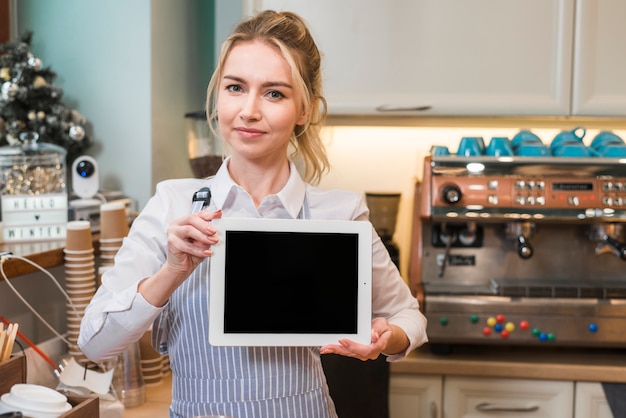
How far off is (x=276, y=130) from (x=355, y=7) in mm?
1046

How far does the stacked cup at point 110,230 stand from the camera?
5.16ft

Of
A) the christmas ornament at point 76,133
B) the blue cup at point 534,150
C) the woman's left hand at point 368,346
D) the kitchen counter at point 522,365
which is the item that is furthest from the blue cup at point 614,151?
the christmas ornament at point 76,133

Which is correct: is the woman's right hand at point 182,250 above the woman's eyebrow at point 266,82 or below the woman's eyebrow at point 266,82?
below

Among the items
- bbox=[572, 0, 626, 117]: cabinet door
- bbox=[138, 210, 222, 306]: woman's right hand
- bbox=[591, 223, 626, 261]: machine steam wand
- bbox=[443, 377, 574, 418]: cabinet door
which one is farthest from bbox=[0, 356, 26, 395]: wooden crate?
bbox=[572, 0, 626, 117]: cabinet door

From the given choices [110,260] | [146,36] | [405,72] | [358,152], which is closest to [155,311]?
[110,260]

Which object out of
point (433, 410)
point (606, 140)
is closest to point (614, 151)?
point (606, 140)

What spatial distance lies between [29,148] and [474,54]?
1.15m

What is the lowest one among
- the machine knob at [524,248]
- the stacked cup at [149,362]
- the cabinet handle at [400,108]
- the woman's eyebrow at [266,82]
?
the stacked cup at [149,362]

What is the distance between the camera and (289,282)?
101 centimetres

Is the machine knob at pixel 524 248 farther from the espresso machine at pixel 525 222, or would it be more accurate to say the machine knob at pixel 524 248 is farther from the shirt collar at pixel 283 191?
the shirt collar at pixel 283 191

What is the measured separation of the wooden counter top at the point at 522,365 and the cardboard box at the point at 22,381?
0.93 m

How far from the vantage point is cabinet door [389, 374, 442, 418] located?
1.82m

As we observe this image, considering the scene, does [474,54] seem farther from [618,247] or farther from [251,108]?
[251,108]

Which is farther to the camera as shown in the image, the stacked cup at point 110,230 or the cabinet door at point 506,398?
the cabinet door at point 506,398
